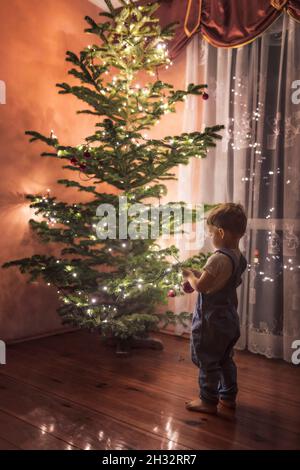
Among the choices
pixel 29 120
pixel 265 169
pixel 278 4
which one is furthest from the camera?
pixel 29 120

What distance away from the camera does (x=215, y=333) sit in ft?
6.19

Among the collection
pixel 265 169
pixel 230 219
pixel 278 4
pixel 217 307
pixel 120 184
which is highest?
pixel 278 4

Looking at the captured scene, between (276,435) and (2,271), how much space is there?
6.68 feet

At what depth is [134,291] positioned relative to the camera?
2615 mm

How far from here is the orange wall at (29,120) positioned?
289cm

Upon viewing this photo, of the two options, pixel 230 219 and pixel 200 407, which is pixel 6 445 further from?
pixel 230 219

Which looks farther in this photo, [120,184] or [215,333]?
[120,184]

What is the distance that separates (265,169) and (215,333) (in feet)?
4.73

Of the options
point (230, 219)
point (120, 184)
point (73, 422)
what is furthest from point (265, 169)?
point (73, 422)

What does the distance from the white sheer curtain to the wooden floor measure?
313 mm

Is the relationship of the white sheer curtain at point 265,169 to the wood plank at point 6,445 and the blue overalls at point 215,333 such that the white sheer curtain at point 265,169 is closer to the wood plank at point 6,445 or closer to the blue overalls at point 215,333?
the blue overalls at point 215,333

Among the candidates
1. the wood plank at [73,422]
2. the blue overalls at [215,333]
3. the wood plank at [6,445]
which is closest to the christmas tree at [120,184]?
the blue overalls at [215,333]

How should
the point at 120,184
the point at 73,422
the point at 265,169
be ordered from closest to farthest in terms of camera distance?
the point at 73,422 < the point at 120,184 < the point at 265,169

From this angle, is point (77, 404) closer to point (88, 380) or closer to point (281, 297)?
point (88, 380)
